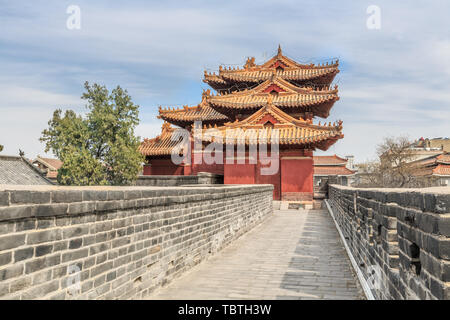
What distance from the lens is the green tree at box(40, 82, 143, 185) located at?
20.2 m

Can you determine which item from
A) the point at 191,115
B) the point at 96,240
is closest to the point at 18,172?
the point at 191,115

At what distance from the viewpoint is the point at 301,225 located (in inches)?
491

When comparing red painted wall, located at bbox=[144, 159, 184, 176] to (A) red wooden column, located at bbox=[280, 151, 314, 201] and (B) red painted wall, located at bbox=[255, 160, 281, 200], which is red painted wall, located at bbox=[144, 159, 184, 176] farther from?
(A) red wooden column, located at bbox=[280, 151, 314, 201]

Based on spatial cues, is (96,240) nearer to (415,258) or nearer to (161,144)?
(415,258)

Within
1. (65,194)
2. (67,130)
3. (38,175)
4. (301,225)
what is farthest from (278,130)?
(38,175)

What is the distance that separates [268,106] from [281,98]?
80.7 inches

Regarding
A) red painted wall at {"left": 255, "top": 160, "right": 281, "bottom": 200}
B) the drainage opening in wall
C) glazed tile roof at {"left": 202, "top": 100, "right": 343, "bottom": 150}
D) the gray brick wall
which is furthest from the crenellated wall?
red painted wall at {"left": 255, "top": 160, "right": 281, "bottom": 200}

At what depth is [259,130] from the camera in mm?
18234

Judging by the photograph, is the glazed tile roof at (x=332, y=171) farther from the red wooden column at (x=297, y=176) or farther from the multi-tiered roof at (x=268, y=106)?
the red wooden column at (x=297, y=176)

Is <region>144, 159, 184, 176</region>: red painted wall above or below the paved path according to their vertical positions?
above

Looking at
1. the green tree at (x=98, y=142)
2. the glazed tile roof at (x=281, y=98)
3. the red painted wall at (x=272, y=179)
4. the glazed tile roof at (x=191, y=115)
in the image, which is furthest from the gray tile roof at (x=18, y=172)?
the red painted wall at (x=272, y=179)
